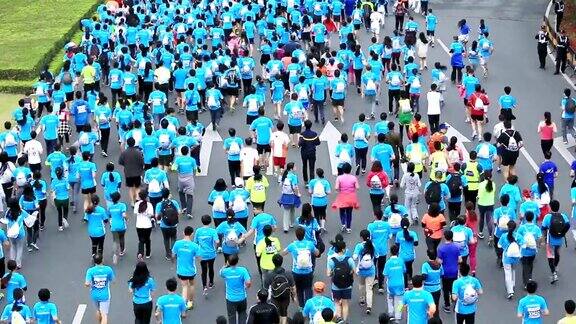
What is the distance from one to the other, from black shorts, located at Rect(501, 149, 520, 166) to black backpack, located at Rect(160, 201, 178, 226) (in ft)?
24.9

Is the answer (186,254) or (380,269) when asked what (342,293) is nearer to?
(380,269)

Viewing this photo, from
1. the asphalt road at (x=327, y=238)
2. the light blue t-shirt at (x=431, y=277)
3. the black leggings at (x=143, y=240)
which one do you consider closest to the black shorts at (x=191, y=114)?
the asphalt road at (x=327, y=238)

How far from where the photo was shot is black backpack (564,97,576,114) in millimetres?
27172

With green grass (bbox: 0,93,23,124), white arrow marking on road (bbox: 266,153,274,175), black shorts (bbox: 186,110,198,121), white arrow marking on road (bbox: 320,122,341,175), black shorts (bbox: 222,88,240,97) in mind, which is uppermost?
black shorts (bbox: 186,110,198,121)

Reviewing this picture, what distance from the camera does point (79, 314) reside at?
20.2m

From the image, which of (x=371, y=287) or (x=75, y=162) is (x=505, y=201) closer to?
(x=371, y=287)

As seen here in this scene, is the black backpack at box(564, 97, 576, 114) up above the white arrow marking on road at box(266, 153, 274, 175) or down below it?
above

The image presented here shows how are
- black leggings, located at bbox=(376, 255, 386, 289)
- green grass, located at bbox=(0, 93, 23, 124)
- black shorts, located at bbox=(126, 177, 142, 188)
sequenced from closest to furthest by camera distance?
black leggings, located at bbox=(376, 255, 386, 289) → black shorts, located at bbox=(126, 177, 142, 188) → green grass, located at bbox=(0, 93, 23, 124)

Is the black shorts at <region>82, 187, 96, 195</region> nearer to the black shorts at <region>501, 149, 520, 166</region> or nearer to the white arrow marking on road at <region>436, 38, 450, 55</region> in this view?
the black shorts at <region>501, 149, 520, 166</region>

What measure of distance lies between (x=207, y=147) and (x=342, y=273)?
10.6m

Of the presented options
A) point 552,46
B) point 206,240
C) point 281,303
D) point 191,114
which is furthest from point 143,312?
point 552,46

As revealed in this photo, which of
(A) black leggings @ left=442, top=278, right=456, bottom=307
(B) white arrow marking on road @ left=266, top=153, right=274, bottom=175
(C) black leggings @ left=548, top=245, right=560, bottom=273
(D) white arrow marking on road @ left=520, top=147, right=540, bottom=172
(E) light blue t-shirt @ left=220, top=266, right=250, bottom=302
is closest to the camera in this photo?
(E) light blue t-shirt @ left=220, top=266, right=250, bottom=302

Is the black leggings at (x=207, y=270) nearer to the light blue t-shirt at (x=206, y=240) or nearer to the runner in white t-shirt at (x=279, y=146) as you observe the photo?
the light blue t-shirt at (x=206, y=240)

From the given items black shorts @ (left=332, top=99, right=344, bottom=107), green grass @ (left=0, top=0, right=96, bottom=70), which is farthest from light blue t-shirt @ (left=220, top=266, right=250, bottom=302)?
green grass @ (left=0, top=0, right=96, bottom=70)
